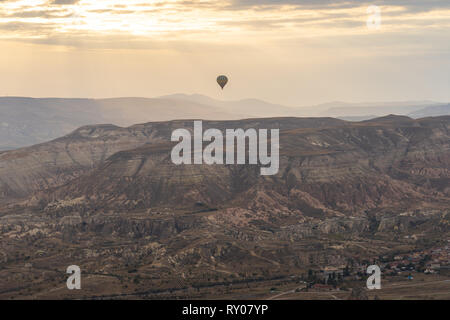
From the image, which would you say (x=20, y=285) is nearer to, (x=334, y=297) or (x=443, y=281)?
(x=334, y=297)
